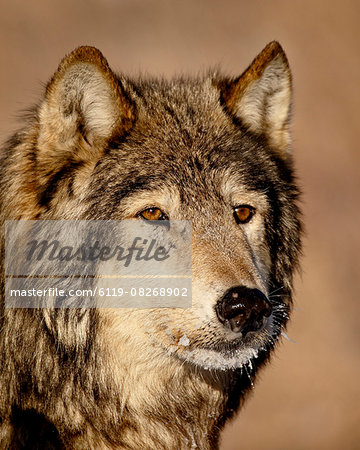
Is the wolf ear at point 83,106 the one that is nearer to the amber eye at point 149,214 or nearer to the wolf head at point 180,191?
the wolf head at point 180,191

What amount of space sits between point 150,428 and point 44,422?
0.63 m

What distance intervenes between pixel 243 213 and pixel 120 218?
74cm

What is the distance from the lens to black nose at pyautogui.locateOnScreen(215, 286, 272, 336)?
3.15m

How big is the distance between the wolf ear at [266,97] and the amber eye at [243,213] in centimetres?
78

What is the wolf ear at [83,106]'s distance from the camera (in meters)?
3.52

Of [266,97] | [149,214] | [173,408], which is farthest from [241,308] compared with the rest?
[266,97]

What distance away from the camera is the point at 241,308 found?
10.3 ft

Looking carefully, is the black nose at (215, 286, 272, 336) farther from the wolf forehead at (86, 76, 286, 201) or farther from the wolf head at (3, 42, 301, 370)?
the wolf forehead at (86, 76, 286, 201)

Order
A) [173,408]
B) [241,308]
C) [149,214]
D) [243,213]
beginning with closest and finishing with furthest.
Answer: [241,308], [149,214], [243,213], [173,408]

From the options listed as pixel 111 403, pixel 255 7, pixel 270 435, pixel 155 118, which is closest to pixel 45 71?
pixel 255 7

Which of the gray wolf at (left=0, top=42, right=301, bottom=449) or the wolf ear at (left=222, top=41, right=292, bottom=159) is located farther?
the wolf ear at (left=222, top=41, right=292, bottom=159)

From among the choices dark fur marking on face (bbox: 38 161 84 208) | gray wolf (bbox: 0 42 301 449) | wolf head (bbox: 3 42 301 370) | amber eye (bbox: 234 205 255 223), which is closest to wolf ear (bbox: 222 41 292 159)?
wolf head (bbox: 3 42 301 370)

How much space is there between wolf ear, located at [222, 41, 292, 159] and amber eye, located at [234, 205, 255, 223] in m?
0.78

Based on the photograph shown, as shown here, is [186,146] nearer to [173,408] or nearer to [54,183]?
[54,183]
